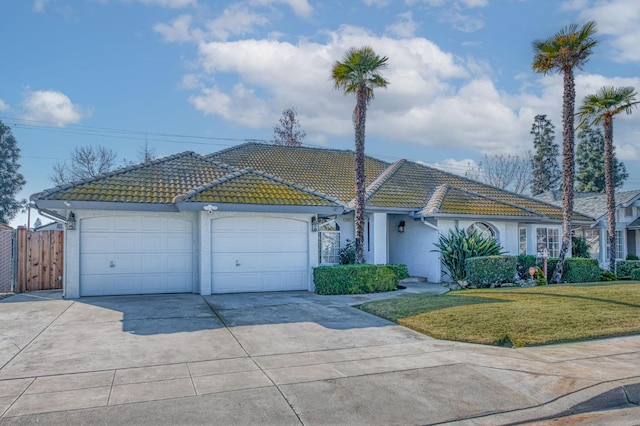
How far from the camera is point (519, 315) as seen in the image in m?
9.61

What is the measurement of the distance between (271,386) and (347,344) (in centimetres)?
245

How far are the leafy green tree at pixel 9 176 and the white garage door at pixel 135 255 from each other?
31.9 metres

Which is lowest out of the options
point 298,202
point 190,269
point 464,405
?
point 464,405

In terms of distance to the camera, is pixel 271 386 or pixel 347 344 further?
pixel 347 344

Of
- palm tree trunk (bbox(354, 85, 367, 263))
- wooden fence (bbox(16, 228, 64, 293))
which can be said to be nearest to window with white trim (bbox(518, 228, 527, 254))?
palm tree trunk (bbox(354, 85, 367, 263))

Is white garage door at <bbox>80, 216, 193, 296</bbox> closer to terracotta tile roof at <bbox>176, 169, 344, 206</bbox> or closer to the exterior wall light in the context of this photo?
the exterior wall light

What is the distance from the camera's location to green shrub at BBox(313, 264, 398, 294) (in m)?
14.0

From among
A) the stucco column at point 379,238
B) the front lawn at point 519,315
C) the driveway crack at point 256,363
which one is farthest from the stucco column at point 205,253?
the stucco column at point 379,238

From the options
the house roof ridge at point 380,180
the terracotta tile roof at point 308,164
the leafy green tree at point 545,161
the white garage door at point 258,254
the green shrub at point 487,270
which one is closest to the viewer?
the white garage door at point 258,254

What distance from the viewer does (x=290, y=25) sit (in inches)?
535

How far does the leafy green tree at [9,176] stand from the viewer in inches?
1521

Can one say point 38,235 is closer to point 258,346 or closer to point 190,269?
point 190,269

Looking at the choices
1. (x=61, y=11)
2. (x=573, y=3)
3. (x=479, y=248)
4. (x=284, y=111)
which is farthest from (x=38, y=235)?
(x=284, y=111)

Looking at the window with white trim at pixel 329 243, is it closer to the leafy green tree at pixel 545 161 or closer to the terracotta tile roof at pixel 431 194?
the terracotta tile roof at pixel 431 194
